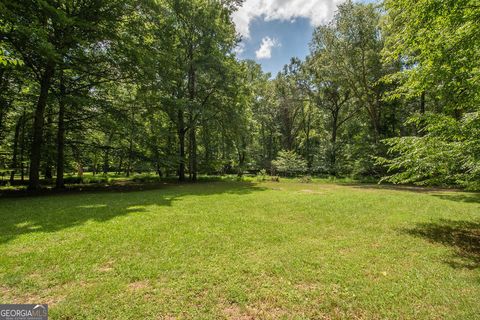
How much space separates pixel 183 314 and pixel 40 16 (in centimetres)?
1440

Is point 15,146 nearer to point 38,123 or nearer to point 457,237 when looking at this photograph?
point 38,123

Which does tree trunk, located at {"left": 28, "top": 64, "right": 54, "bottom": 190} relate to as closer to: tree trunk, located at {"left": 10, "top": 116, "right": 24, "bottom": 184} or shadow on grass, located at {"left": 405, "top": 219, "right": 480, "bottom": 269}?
tree trunk, located at {"left": 10, "top": 116, "right": 24, "bottom": 184}

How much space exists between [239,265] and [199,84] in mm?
18711

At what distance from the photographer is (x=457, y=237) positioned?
5672 millimetres

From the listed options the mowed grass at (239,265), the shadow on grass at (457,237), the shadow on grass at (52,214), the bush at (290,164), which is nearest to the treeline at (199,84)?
the bush at (290,164)

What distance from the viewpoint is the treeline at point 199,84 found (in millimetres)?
5223

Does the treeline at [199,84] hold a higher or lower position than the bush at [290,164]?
higher

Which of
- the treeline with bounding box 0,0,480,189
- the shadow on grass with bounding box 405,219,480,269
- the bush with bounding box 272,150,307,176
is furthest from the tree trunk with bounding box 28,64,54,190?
the bush with bounding box 272,150,307,176

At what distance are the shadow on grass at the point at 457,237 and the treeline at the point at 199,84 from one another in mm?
1312

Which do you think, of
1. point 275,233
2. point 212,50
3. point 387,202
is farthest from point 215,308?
point 212,50

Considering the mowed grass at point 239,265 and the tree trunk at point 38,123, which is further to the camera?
Answer: the tree trunk at point 38,123

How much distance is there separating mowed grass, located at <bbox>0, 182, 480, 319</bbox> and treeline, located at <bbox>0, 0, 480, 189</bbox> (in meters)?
1.97

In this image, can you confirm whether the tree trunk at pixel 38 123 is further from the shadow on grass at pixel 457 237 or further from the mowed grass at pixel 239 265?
the shadow on grass at pixel 457 237

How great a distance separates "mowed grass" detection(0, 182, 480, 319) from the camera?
115 inches
